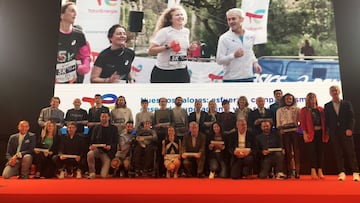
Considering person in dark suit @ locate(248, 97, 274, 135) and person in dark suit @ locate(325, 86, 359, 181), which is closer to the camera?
Result: person in dark suit @ locate(325, 86, 359, 181)

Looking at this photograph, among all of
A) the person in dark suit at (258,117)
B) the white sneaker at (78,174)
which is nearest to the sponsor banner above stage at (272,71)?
the person in dark suit at (258,117)

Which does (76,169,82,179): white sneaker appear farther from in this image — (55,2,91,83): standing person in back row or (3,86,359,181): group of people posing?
(55,2,91,83): standing person in back row

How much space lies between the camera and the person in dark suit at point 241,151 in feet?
16.0

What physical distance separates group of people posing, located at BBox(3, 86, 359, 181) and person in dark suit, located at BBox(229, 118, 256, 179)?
14 mm

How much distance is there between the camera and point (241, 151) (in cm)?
489

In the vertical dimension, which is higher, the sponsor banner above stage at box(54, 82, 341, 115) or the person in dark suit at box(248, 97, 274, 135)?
the sponsor banner above stage at box(54, 82, 341, 115)

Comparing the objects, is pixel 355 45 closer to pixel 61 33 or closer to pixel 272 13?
pixel 272 13

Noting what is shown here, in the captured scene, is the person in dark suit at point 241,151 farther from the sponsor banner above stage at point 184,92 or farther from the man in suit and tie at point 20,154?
the man in suit and tie at point 20,154

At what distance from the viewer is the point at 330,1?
6.50 metres

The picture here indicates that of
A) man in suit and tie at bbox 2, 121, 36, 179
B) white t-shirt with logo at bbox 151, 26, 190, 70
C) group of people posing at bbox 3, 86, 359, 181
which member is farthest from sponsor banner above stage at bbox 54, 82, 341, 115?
man in suit and tie at bbox 2, 121, 36, 179

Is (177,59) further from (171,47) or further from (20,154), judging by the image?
(20,154)

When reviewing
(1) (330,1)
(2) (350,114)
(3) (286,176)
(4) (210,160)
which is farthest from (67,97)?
(1) (330,1)

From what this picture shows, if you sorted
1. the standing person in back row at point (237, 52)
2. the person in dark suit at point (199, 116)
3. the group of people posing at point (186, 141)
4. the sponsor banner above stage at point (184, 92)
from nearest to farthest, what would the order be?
the group of people posing at point (186, 141)
the person in dark suit at point (199, 116)
the sponsor banner above stage at point (184, 92)
the standing person in back row at point (237, 52)

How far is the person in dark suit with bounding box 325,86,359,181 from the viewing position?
462 centimetres
